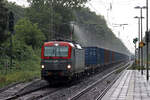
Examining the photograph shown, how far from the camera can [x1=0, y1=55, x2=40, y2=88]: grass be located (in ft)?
77.4

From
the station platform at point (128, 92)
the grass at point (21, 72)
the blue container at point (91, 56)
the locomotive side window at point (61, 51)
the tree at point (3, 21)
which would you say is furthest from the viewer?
the blue container at point (91, 56)

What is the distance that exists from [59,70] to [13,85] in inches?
130

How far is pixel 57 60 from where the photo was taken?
22000 millimetres

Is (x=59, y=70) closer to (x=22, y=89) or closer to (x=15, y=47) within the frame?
(x=22, y=89)

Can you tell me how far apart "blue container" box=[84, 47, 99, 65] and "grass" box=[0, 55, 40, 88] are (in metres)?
5.93

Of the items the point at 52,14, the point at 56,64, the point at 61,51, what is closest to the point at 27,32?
the point at 52,14

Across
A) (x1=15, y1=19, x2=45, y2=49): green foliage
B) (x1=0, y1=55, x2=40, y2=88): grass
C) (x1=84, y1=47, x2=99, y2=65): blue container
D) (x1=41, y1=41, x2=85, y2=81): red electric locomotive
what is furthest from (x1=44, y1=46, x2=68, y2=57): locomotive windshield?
(x1=15, y1=19, x2=45, y2=49): green foliage

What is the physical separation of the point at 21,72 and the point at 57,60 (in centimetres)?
848

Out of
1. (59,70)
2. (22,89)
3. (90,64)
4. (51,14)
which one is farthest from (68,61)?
(51,14)

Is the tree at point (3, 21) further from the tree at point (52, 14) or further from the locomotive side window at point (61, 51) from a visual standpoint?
the tree at point (52, 14)

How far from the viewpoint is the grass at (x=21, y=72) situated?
23584 millimetres

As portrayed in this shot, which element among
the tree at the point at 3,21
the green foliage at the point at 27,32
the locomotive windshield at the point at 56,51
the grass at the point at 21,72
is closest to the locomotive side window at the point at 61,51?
the locomotive windshield at the point at 56,51

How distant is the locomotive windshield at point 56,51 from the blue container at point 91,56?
1346 cm

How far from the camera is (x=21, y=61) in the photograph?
3553cm
